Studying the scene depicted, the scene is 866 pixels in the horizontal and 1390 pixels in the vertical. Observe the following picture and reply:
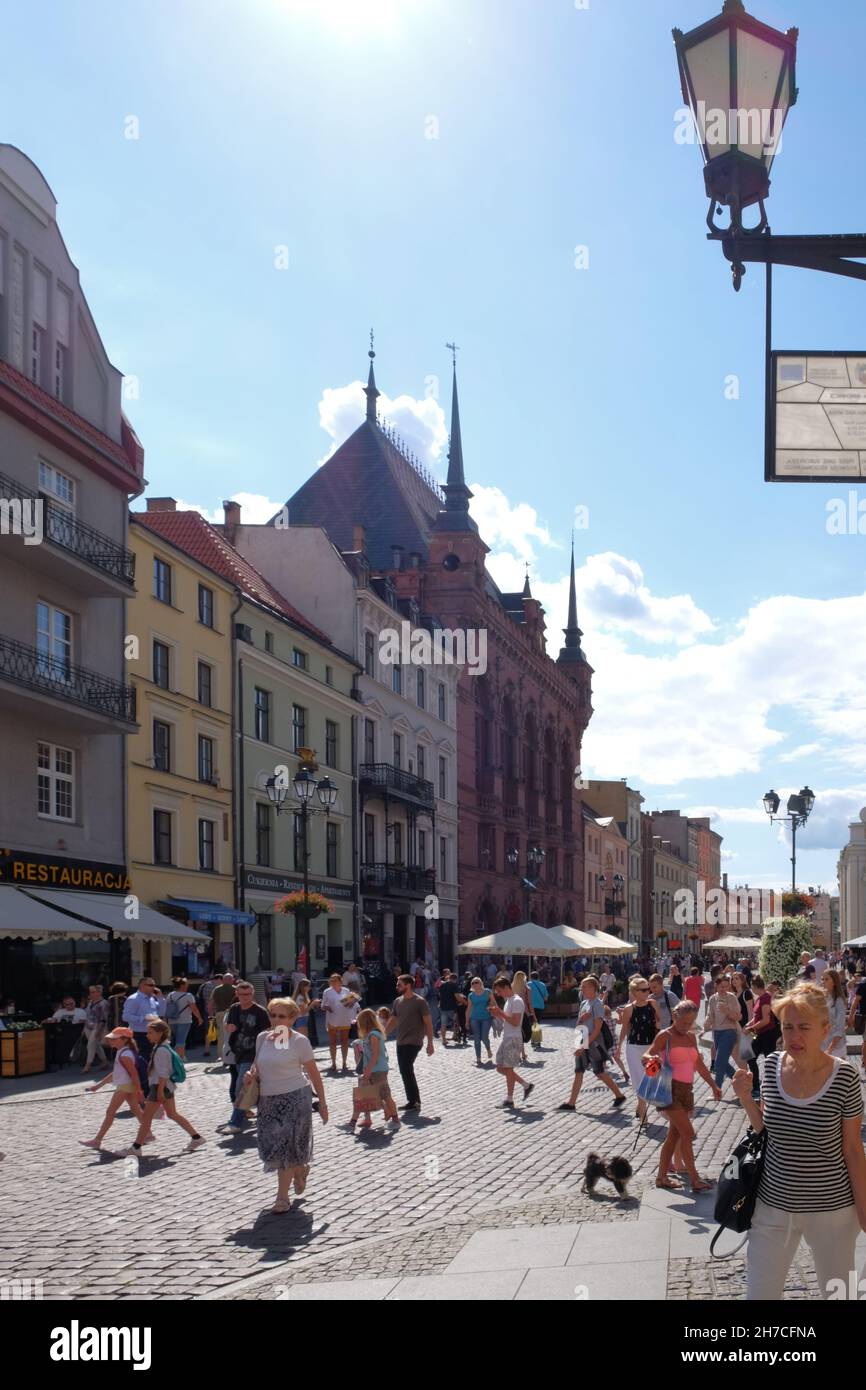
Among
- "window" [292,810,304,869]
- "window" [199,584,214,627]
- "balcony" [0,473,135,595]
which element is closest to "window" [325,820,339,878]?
"window" [292,810,304,869]

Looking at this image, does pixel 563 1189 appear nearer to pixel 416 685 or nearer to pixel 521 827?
pixel 416 685

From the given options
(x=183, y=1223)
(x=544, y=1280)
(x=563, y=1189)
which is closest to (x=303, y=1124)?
(x=183, y=1223)

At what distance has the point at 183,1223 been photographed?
10891mm

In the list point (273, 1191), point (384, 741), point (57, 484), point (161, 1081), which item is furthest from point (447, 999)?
point (384, 741)

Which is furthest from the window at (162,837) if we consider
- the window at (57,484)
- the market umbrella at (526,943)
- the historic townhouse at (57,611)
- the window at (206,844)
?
the window at (57,484)

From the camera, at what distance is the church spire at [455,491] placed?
7169cm

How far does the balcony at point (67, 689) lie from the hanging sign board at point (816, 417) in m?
22.2

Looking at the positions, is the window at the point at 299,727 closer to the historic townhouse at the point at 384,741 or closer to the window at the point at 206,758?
the historic townhouse at the point at 384,741

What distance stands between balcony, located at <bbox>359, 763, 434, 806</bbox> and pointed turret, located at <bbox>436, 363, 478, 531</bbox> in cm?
1761

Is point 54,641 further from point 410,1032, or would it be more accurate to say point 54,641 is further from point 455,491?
point 455,491

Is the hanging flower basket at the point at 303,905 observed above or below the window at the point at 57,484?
below
